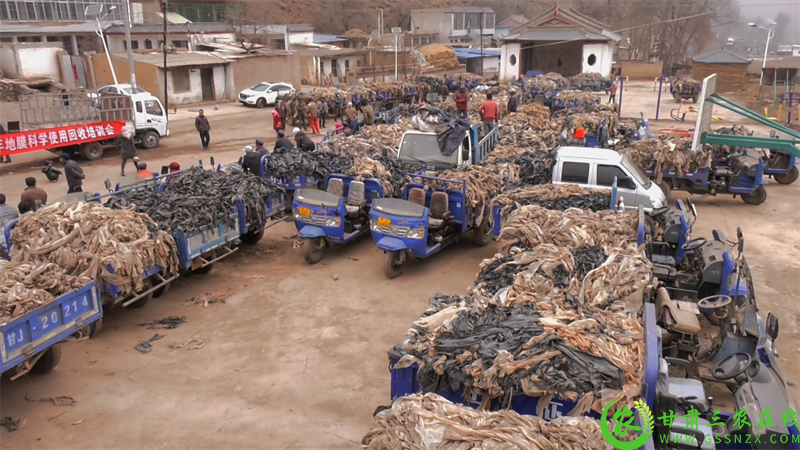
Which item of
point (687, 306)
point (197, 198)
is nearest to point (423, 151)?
point (197, 198)

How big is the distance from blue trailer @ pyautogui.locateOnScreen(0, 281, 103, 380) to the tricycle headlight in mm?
4740

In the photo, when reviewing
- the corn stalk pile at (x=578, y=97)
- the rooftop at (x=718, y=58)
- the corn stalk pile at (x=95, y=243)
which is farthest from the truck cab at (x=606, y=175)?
the rooftop at (x=718, y=58)

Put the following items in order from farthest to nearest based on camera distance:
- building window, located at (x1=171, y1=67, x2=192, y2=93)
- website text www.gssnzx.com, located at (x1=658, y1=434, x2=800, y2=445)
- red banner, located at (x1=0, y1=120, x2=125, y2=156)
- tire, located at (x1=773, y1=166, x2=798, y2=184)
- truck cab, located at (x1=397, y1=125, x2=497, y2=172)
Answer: building window, located at (x1=171, y1=67, x2=192, y2=93)
red banner, located at (x1=0, y1=120, x2=125, y2=156)
tire, located at (x1=773, y1=166, x2=798, y2=184)
truck cab, located at (x1=397, y1=125, x2=497, y2=172)
website text www.gssnzx.com, located at (x1=658, y1=434, x2=800, y2=445)

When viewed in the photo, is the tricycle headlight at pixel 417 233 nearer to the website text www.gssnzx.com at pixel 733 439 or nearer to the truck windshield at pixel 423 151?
the truck windshield at pixel 423 151

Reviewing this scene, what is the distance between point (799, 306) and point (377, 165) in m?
7.55

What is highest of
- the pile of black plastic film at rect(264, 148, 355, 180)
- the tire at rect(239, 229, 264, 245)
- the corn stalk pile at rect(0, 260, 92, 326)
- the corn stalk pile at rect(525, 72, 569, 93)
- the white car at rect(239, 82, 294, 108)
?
the corn stalk pile at rect(525, 72, 569, 93)

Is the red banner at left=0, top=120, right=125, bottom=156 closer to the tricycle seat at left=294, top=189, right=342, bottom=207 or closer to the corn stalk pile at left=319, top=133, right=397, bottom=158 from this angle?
the corn stalk pile at left=319, top=133, right=397, bottom=158

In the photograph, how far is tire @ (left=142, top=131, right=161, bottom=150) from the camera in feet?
71.7

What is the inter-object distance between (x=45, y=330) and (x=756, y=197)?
15356mm

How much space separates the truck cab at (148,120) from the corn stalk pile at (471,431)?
19.9 meters

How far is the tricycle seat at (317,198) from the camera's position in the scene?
10.7 m

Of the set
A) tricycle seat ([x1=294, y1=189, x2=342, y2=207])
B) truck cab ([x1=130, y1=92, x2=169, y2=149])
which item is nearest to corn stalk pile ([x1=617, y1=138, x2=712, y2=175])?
tricycle seat ([x1=294, y1=189, x2=342, y2=207])

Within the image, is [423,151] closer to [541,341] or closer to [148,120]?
[541,341]

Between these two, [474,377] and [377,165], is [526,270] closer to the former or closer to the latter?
[474,377]
